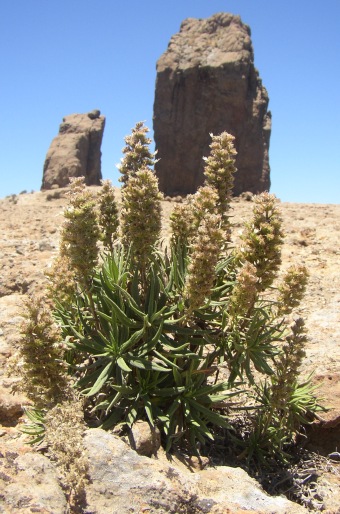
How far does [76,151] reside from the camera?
35250mm

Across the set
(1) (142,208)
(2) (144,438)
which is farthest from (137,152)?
(2) (144,438)

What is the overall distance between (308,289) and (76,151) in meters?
30.0

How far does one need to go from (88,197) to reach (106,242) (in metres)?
1.14

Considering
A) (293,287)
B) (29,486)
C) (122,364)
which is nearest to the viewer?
(29,486)

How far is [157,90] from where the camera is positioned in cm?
2522

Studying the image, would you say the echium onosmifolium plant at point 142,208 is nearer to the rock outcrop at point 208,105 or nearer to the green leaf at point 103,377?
the green leaf at point 103,377

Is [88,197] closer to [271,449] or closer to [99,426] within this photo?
[99,426]

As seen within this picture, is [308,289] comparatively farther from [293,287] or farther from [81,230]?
[81,230]

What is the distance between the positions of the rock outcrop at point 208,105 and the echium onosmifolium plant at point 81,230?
19916 mm

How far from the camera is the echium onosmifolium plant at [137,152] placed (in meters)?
4.25

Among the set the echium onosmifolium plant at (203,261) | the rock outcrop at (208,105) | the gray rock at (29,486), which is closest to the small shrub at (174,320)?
the echium onosmifolium plant at (203,261)

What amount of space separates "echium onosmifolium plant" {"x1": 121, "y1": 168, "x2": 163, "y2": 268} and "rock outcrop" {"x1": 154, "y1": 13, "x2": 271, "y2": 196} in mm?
19733

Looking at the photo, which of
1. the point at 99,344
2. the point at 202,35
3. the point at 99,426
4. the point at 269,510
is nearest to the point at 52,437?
the point at 99,426

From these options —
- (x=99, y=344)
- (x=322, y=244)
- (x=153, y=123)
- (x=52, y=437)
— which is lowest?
(x=52, y=437)
